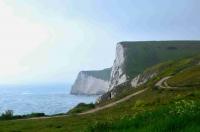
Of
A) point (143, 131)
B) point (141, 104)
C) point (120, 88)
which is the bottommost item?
point (143, 131)

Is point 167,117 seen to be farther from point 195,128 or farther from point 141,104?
point 141,104

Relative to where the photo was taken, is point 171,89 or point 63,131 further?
point 171,89

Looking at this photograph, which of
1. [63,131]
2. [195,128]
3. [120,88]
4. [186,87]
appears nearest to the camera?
[195,128]

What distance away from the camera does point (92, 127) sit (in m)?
15.9

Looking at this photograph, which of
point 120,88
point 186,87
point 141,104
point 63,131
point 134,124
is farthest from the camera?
point 120,88

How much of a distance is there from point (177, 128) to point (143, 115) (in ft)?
8.20

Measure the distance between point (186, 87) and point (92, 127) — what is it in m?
59.0

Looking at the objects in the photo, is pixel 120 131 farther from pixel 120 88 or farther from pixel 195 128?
pixel 120 88

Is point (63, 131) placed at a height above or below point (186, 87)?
below

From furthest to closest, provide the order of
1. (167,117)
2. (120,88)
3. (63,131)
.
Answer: (120,88) → (63,131) → (167,117)

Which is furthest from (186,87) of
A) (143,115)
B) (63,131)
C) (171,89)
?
(143,115)

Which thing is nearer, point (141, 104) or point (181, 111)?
point (181, 111)

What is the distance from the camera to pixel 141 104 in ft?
191

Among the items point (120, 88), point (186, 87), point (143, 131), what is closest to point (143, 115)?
point (143, 131)
